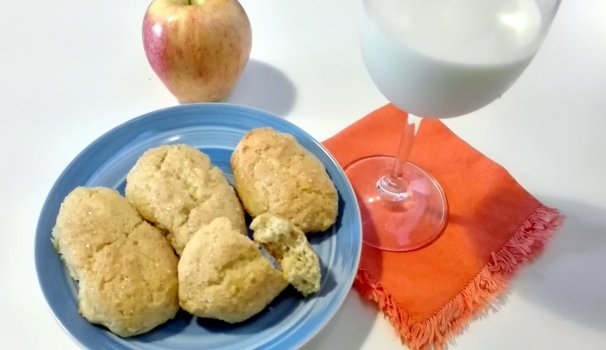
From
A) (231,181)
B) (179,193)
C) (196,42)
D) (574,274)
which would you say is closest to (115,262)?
(179,193)

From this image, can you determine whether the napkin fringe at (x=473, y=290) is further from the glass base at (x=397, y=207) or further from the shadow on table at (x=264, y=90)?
the shadow on table at (x=264, y=90)

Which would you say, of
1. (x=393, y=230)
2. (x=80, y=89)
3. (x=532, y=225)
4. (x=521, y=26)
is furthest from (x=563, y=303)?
(x=80, y=89)

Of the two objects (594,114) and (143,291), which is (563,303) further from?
(143,291)

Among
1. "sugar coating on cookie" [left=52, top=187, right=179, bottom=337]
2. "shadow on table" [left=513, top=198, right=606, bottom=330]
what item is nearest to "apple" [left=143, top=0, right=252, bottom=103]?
"sugar coating on cookie" [left=52, top=187, right=179, bottom=337]

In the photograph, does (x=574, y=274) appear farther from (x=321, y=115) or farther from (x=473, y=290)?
(x=321, y=115)

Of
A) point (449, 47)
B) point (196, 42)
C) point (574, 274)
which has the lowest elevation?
point (574, 274)
